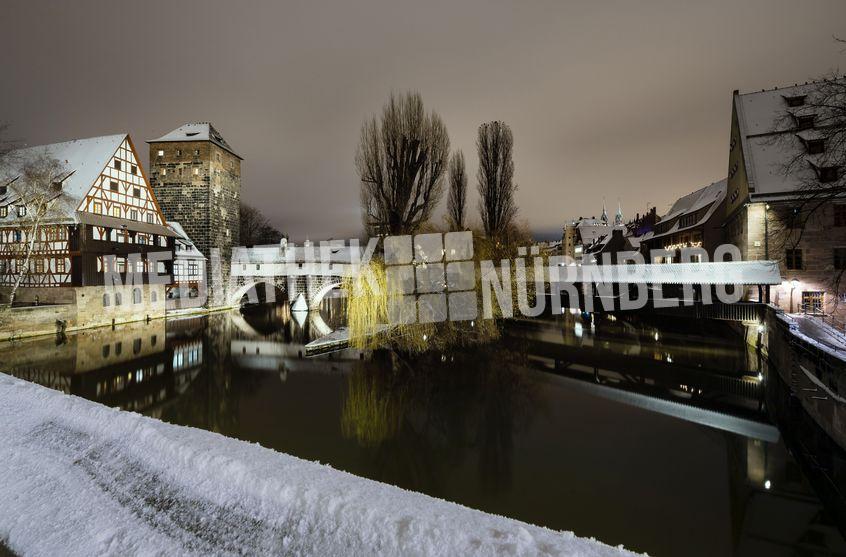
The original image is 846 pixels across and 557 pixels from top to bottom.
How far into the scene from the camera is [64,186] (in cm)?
2270

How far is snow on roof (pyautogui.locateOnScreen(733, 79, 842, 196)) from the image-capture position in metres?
18.1

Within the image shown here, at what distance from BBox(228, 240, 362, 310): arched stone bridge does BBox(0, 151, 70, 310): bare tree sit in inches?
524

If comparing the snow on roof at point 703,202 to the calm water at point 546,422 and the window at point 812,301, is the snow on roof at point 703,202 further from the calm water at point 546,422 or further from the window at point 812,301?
the calm water at point 546,422

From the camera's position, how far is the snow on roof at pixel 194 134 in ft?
108

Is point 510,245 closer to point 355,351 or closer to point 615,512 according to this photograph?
point 355,351

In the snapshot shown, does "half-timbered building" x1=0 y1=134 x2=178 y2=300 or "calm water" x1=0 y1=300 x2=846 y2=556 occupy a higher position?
"half-timbered building" x1=0 y1=134 x2=178 y2=300

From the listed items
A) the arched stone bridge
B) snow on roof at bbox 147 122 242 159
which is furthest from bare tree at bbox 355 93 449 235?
snow on roof at bbox 147 122 242 159

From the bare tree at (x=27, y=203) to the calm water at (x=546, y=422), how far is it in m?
6.27

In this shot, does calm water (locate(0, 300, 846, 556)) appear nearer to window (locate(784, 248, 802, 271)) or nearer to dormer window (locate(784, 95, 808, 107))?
window (locate(784, 248, 802, 271))

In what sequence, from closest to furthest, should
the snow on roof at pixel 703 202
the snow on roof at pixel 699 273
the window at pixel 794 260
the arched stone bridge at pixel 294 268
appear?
the snow on roof at pixel 699 273
the window at pixel 794 260
the snow on roof at pixel 703 202
the arched stone bridge at pixel 294 268

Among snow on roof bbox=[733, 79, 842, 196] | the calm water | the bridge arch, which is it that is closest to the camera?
the calm water

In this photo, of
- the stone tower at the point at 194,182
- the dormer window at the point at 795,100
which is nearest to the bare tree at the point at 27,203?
the stone tower at the point at 194,182

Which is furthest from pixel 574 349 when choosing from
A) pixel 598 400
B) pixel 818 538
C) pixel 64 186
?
pixel 64 186

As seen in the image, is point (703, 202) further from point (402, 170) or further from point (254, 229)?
point (254, 229)
